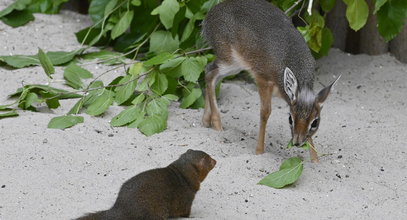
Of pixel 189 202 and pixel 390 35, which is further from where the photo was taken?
pixel 390 35

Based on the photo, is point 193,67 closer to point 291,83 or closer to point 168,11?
point 168,11

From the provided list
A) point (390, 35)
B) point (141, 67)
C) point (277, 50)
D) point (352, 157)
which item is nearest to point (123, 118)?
point (141, 67)

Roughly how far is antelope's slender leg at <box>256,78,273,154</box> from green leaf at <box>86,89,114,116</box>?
3.81 feet

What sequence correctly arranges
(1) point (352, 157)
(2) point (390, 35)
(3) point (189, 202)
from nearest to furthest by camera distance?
1. (3) point (189, 202)
2. (1) point (352, 157)
3. (2) point (390, 35)

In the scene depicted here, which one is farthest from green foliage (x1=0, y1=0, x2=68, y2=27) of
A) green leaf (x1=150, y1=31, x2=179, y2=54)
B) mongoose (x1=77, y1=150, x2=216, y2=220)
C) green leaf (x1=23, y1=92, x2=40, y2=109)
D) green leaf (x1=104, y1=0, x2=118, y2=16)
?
mongoose (x1=77, y1=150, x2=216, y2=220)

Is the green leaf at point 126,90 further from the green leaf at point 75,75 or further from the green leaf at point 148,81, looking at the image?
the green leaf at point 75,75

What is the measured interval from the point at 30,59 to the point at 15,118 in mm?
1259

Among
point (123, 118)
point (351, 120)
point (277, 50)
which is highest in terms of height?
point (277, 50)

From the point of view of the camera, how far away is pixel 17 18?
761 cm

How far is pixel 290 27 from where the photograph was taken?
559cm

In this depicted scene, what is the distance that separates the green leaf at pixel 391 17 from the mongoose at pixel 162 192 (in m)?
2.38

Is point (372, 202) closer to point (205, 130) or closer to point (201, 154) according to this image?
point (201, 154)

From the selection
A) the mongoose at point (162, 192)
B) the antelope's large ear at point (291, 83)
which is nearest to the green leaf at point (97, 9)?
the antelope's large ear at point (291, 83)

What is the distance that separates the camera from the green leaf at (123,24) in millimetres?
6809
